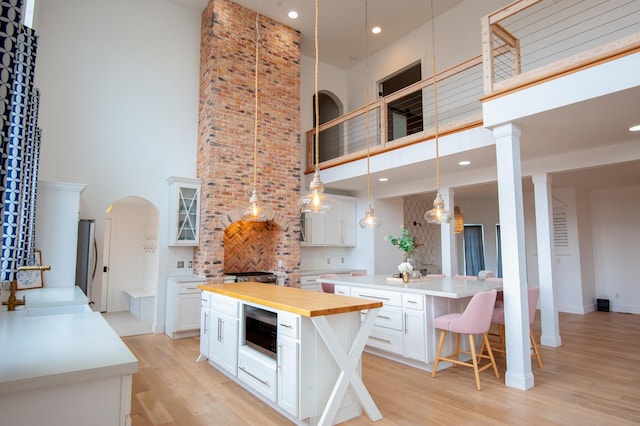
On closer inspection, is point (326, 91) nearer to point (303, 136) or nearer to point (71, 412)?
point (303, 136)

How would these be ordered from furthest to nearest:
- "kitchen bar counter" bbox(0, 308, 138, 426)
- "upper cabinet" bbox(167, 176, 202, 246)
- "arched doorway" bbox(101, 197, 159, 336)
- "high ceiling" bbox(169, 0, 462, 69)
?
1. "arched doorway" bbox(101, 197, 159, 336)
2. "high ceiling" bbox(169, 0, 462, 69)
3. "upper cabinet" bbox(167, 176, 202, 246)
4. "kitchen bar counter" bbox(0, 308, 138, 426)

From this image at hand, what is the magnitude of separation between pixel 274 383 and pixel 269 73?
5.99 metres

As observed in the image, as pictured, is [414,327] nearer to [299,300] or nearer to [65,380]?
[299,300]

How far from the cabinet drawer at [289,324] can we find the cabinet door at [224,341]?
89 cm

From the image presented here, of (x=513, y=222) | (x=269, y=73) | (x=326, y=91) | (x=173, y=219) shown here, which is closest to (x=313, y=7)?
(x=269, y=73)

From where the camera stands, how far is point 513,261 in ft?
13.3

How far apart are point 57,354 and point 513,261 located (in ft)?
13.3

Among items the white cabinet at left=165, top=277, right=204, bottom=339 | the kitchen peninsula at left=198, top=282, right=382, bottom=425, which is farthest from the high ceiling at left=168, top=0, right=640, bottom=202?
the white cabinet at left=165, top=277, right=204, bottom=339

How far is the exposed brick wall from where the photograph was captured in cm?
654

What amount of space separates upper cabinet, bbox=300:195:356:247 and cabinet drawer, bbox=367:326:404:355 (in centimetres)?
326

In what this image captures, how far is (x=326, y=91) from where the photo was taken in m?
9.20

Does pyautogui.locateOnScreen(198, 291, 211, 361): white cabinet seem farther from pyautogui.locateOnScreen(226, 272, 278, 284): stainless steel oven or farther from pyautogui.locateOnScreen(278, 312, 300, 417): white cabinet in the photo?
pyautogui.locateOnScreen(226, 272, 278, 284): stainless steel oven

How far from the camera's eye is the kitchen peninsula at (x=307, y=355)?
9.59 feet

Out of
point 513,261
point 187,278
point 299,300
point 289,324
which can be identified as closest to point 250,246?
point 187,278
